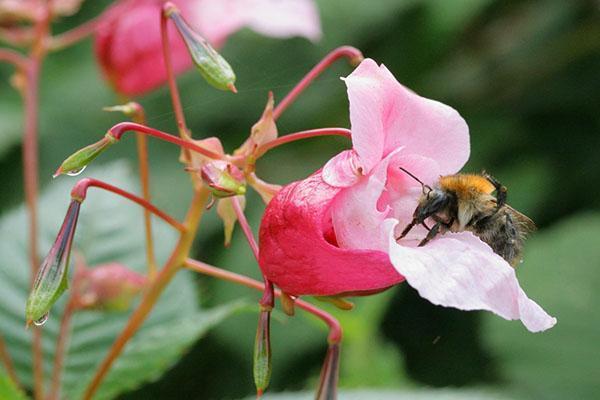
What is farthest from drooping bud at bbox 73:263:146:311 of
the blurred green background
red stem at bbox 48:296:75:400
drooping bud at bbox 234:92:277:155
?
the blurred green background

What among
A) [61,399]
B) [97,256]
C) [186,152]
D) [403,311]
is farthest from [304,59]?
[186,152]

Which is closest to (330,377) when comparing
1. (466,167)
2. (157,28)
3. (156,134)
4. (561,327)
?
(156,134)

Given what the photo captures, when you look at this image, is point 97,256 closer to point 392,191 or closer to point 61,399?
point 61,399

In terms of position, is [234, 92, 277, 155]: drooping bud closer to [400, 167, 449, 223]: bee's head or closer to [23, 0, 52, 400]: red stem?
[400, 167, 449, 223]: bee's head

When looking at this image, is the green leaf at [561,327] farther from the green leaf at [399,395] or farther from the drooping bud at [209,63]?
the drooping bud at [209,63]

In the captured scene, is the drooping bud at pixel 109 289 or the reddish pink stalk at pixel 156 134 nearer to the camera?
the reddish pink stalk at pixel 156 134

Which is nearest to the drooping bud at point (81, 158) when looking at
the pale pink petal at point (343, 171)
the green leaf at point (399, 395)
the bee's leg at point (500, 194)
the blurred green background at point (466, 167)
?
the pale pink petal at point (343, 171)

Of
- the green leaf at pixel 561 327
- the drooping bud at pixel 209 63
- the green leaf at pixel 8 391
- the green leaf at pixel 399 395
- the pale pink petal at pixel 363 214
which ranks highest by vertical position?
the drooping bud at pixel 209 63
